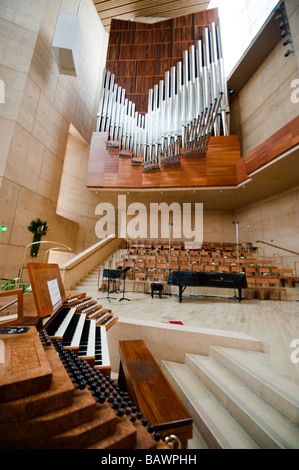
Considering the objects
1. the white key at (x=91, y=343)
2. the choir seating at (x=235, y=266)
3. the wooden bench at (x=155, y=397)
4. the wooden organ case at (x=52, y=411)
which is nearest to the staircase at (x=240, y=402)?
the wooden bench at (x=155, y=397)

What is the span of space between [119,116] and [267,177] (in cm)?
665

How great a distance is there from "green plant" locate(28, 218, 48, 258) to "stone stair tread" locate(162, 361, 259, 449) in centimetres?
625

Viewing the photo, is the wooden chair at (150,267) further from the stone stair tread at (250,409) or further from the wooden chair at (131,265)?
the stone stair tread at (250,409)

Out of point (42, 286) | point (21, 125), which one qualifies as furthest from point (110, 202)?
point (42, 286)

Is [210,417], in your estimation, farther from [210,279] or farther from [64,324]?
[210,279]

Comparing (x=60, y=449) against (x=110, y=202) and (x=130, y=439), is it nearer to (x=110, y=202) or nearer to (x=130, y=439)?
(x=130, y=439)

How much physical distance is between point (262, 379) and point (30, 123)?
8800 mm

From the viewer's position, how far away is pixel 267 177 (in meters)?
6.27

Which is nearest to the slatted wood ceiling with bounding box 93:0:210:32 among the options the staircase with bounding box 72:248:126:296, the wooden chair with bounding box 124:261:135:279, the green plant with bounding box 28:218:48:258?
Result: the green plant with bounding box 28:218:48:258

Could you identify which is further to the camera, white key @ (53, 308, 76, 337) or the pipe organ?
the pipe organ

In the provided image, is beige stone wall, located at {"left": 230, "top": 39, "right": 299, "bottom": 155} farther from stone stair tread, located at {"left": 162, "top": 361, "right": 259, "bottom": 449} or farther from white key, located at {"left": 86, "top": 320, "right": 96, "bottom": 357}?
white key, located at {"left": 86, "top": 320, "right": 96, "bottom": 357}

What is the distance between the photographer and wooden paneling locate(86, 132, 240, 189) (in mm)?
7027

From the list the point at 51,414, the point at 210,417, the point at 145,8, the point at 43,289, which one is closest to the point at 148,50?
the point at 145,8

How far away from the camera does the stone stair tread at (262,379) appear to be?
1391 millimetres
